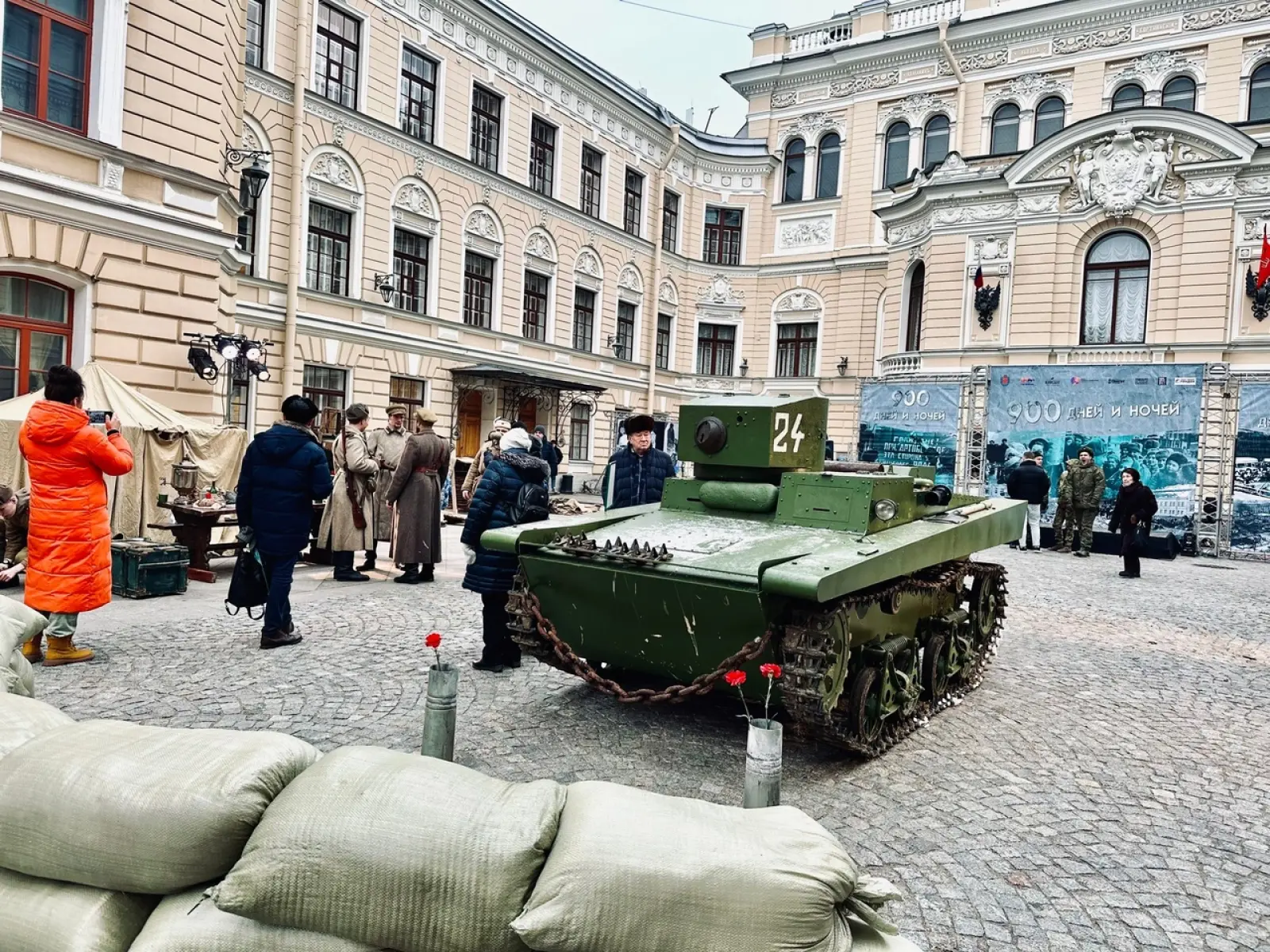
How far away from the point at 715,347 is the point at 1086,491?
58.1 ft

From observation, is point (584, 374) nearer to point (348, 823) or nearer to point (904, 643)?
point (904, 643)

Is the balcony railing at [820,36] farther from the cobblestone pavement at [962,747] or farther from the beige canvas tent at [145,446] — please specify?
the cobblestone pavement at [962,747]

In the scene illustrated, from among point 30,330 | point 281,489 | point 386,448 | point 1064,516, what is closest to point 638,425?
point 281,489

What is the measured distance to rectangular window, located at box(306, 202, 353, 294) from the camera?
63.2ft

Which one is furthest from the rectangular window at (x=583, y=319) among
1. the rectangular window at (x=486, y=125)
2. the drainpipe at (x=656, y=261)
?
the rectangular window at (x=486, y=125)

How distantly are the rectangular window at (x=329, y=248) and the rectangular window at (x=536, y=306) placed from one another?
6005mm

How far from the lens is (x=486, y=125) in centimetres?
2358

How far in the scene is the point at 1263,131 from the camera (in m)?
20.9

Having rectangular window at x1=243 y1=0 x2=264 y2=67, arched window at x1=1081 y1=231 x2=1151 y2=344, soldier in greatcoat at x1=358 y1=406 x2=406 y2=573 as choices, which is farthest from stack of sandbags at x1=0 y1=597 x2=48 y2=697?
arched window at x1=1081 y1=231 x2=1151 y2=344

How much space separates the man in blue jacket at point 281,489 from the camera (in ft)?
21.3

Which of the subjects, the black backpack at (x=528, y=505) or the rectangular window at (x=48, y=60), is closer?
the black backpack at (x=528, y=505)

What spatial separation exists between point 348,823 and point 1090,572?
1356 cm

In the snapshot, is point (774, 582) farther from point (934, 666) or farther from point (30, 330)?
point (30, 330)

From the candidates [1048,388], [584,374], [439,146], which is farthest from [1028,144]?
[439,146]
